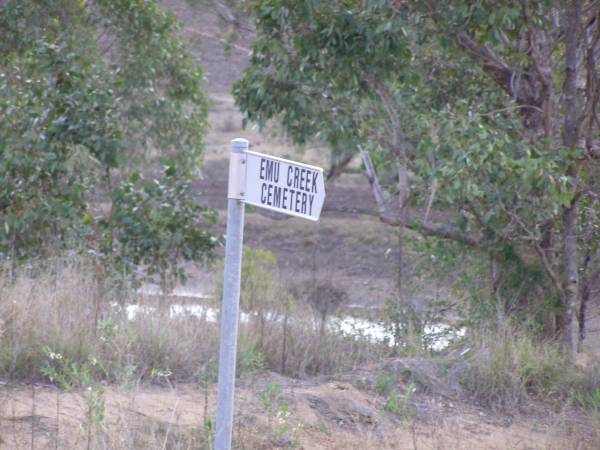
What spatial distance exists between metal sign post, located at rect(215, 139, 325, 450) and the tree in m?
3.39

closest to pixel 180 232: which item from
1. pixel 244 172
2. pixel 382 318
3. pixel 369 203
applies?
pixel 382 318

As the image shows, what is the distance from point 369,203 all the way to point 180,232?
16.9m

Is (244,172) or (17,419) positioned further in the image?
(17,419)

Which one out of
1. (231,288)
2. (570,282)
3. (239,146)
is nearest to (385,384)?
(570,282)

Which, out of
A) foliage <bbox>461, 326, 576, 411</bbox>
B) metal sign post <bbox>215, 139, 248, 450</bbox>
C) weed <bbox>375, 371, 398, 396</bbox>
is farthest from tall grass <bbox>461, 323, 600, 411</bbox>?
metal sign post <bbox>215, 139, 248, 450</bbox>

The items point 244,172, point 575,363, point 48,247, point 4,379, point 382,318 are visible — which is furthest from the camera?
point 48,247

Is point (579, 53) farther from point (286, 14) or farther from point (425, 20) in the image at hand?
point (286, 14)

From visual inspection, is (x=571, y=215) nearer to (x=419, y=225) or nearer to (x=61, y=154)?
(x=419, y=225)

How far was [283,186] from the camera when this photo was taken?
3.40 m

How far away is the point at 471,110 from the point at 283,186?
4.65m

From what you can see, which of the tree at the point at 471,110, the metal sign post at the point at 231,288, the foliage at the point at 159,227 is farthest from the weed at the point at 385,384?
the foliage at the point at 159,227

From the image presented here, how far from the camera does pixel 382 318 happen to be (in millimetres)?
7965

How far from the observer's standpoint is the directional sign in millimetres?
3375

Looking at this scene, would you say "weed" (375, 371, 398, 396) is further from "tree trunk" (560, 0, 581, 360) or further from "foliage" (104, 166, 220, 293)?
"foliage" (104, 166, 220, 293)
